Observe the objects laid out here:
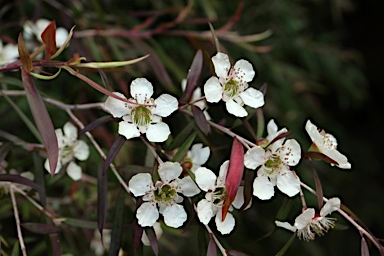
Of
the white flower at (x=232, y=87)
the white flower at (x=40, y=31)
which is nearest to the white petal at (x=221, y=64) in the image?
the white flower at (x=232, y=87)

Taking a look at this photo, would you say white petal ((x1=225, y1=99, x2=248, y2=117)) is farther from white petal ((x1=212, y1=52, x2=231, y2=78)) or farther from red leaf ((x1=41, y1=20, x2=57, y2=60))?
red leaf ((x1=41, y1=20, x2=57, y2=60))

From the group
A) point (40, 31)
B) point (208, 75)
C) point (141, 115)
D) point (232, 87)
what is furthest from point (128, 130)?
point (208, 75)

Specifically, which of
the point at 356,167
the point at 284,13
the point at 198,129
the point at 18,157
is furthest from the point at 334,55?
the point at 198,129

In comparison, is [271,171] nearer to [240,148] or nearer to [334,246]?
[240,148]

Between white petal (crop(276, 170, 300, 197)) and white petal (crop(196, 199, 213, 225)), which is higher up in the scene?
white petal (crop(276, 170, 300, 197))

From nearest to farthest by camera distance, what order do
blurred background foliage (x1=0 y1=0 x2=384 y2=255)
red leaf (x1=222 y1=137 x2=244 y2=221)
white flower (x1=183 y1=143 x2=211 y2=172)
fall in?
red leaf (x1=222 y1=137 x2=244 y2=221), white flower (x1=183 y1=143 x2=211 y2=172), blurred background foliage (x1=0 y1=0 x2=384 y2=255)

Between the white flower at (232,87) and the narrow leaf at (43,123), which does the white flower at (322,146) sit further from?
the narrow leaf at (43,123)

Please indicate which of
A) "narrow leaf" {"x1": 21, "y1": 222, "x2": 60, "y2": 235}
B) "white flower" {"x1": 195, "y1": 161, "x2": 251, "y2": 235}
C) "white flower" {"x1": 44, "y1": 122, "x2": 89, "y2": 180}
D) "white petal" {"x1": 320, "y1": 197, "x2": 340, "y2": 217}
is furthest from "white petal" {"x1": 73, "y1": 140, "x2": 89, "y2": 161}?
"white petal" {"x1": 320, "y1": 197, "x2": 340, "y2": 217}
